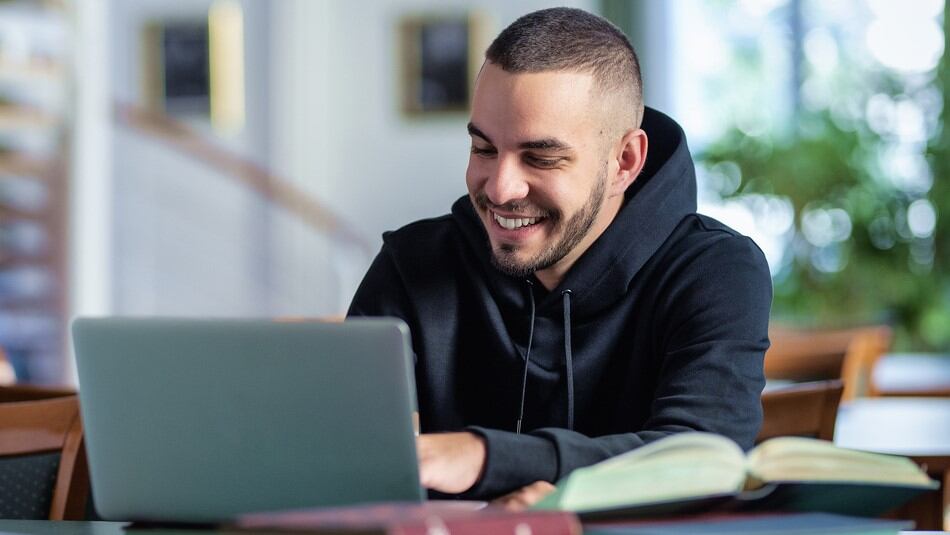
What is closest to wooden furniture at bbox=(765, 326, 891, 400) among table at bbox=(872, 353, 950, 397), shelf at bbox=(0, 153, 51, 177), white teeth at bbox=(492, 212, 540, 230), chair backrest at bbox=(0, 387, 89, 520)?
white teeth at bbox=(492, 212, 540, 230)

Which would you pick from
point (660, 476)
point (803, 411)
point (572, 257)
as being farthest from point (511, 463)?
point (803, 411)

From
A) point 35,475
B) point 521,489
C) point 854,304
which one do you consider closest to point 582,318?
point 521,489

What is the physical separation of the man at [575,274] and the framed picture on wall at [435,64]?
17.5 feet

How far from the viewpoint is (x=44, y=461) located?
1.44 m

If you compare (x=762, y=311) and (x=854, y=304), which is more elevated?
(x=762, y=311)

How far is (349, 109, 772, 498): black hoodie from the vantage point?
4.32ft

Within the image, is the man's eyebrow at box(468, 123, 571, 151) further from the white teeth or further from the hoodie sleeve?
the hoodie sleeve

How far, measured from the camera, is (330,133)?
7.04 metres

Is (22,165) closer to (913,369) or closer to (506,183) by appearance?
(913,369)

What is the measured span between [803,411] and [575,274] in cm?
43

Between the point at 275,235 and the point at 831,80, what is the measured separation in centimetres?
318

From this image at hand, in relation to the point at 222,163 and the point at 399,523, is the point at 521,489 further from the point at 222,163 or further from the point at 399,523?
the point at 222,163

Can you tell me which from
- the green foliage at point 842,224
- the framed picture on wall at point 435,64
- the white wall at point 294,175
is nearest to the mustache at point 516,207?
the green foliage at point 842,224

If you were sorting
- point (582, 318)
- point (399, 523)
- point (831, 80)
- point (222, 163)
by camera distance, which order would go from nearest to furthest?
1. point (399, 523)
2. point (582, 318)
3. point (831, 80)
4. point (222, 163)
